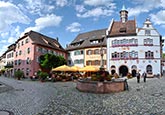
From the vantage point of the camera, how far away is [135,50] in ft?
150

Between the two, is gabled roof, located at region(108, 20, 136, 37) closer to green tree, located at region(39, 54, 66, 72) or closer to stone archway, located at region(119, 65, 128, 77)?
stone archway, located at region(119, 65, 128, 77)

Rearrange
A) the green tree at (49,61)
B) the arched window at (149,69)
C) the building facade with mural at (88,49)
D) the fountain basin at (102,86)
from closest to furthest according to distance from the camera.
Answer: the fountain basin at (102,86), the arched window at (149,69), the green tree at (49,61), the building facade with mural at (88,49)

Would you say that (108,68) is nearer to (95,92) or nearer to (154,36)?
(154,36)

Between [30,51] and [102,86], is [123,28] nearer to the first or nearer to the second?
[30,51]

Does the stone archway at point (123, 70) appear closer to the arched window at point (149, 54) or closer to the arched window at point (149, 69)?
the arched window at point (149, 69)

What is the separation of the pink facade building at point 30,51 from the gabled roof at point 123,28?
1558 centimetres

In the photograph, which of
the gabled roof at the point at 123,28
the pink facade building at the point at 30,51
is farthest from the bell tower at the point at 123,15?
the pink facade building at the point at 30,51

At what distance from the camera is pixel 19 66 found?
51219mm

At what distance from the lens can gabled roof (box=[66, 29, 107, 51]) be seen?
168 feet

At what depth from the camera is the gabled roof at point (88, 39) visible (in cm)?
5119

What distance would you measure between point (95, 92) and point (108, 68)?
1199 inches

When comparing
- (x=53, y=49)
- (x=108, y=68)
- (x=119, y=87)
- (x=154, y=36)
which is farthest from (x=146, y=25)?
(x=119, y=87)

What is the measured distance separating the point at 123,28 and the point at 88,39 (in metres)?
11.1

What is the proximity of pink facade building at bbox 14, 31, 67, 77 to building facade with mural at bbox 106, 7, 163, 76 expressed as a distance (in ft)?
51.3
